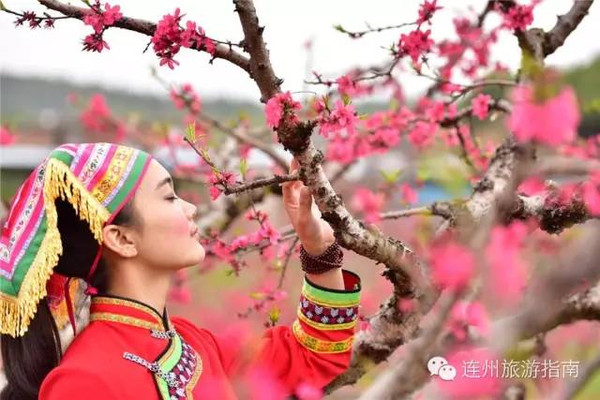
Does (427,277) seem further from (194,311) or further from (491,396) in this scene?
(194,311)

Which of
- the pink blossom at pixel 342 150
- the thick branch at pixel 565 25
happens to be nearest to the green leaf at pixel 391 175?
the pink blossom at pixel 342 150

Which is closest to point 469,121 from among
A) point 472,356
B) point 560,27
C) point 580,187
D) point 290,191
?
point 560,27

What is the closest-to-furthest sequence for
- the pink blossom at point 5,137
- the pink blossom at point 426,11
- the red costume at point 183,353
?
the red costume at point 183,353, the pink blossom at point 426,11, the pink blossom at point 5,137

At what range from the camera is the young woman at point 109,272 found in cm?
161

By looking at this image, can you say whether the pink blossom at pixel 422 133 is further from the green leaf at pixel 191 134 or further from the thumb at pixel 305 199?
the green leaf at pixel 191 134

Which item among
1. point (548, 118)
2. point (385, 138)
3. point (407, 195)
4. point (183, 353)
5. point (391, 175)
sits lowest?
point (183, 353)

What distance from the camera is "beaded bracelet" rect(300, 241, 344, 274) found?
180cm

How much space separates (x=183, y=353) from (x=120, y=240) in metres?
0.29

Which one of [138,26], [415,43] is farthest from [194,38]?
[415,43]

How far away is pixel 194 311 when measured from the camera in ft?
20.8

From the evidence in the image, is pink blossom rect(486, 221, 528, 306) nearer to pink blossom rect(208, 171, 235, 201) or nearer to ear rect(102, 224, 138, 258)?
pink blossom rect(208, 171, 235, 201)

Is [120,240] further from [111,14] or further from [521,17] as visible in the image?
[521,17]

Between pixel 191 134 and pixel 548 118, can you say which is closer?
pixel 548 118

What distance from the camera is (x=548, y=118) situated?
66 centimetres
